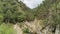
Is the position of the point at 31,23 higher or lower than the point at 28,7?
lower

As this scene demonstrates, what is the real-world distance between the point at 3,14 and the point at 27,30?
4.85ft

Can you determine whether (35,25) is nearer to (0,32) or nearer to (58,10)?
(58,10)

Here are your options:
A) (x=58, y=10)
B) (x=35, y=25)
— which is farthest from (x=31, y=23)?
(x=58, y=10)

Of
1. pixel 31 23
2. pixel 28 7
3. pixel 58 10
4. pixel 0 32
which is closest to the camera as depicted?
pixel 0 32

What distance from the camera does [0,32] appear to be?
504cm

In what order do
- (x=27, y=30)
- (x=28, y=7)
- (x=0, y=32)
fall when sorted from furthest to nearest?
(x=28, y=7)
(x=27, y=30)
(x=0, y=32)

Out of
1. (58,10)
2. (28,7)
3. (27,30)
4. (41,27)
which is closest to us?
(58,10)

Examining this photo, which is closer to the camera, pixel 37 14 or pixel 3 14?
pixel 3 14

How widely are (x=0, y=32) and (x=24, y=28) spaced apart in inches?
180

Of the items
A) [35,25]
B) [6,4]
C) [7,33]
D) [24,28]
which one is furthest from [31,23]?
[7,33]

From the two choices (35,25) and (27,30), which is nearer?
(27,30)

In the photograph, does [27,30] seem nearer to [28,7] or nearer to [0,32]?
[28,7]

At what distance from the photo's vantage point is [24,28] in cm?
958

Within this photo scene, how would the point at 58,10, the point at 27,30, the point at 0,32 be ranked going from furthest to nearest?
the point at 27,30, the point at 58,10, the point at 0,32
